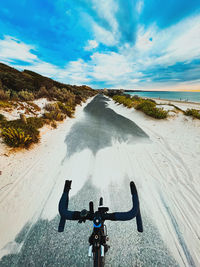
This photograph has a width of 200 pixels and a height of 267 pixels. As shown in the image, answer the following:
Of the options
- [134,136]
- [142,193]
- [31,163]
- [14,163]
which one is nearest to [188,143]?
[134,136]

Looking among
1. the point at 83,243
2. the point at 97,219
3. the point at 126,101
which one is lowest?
the point at 83,243

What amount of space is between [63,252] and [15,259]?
70cm

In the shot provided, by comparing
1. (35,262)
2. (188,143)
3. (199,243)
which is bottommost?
(35,262)

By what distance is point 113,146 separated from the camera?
446 cm

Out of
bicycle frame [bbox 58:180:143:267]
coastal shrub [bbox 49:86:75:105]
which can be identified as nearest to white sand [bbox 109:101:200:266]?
bicycle frame [bbox 58:180:143:267]

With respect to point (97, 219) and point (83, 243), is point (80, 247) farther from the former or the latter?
point (97, 219)

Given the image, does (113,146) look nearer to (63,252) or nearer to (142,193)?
(142,193)

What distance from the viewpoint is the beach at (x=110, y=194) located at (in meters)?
1.52

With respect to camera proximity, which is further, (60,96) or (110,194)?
(60,96)

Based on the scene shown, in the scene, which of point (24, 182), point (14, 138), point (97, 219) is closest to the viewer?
point (97, 219)

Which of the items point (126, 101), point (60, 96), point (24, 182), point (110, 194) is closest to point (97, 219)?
point (110, 194)

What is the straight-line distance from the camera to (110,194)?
2.37 m

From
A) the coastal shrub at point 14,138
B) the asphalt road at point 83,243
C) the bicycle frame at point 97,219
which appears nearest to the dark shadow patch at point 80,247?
the asphalt road at point 83,243

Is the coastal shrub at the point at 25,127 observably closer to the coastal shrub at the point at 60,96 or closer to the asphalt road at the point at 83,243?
the asphalt road at the point at 83,243
